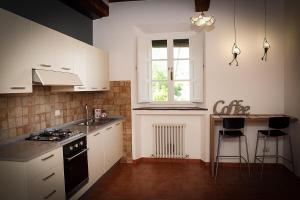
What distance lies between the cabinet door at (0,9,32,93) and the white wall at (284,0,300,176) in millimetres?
3620

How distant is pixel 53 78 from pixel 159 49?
8.29 ft

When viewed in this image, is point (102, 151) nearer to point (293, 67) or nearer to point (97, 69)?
point (97, 69)

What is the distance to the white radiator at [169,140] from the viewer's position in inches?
170

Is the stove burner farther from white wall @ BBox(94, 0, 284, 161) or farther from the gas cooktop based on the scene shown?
white wall @ BBox(94, 0, 284, 161)

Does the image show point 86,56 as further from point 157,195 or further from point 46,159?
point 157,195

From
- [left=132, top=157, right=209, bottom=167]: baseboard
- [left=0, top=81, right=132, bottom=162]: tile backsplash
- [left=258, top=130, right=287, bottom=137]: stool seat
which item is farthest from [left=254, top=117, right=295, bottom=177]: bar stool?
[left=0, top=81, right=132, bottom=162]: tile backsplash

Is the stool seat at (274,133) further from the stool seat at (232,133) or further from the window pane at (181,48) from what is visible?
the window pane at (181,48)

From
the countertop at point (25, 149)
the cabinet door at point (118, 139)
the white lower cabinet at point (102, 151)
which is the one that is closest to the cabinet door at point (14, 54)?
the countertop at point (25, 149)

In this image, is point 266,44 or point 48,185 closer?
point 48,185

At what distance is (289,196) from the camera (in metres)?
3.00

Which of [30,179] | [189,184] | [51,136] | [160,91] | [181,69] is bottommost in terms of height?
[189,184]

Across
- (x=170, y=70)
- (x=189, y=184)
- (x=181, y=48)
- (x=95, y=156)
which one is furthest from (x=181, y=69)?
(x=95, y=156)

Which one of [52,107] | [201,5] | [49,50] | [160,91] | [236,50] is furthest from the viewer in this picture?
[160,91]

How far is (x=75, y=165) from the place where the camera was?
2.66m
